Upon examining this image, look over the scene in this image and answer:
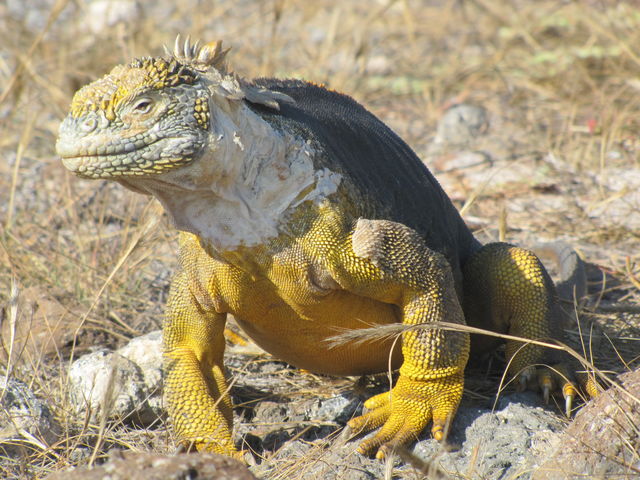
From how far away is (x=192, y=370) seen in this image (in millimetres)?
3447

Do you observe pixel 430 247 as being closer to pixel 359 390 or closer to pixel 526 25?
pixel 359 390

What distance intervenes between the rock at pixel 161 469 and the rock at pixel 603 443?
1.14m

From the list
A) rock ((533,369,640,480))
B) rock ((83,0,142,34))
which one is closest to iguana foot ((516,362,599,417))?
rock ((533,369,640,480))

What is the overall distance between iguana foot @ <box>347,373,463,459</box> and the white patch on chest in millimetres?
935

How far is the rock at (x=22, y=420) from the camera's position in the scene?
10.4 ft

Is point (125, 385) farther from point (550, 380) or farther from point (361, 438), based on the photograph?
point (550, 380)

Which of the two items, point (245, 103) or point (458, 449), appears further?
point (458, 449)

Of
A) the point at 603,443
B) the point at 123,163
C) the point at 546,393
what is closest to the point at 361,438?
the point at 546,393

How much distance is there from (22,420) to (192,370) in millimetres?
698

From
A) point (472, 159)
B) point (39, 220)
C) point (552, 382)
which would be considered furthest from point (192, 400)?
point (472, 159)

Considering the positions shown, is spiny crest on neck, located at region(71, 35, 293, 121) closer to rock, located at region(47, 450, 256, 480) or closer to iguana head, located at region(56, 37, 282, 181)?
iguana head, located at region(56, 37, 282, 181)

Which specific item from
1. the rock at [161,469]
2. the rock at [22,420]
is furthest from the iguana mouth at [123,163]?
the rock at [22,420]

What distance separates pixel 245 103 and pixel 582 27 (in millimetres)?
6451

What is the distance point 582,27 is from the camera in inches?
333
